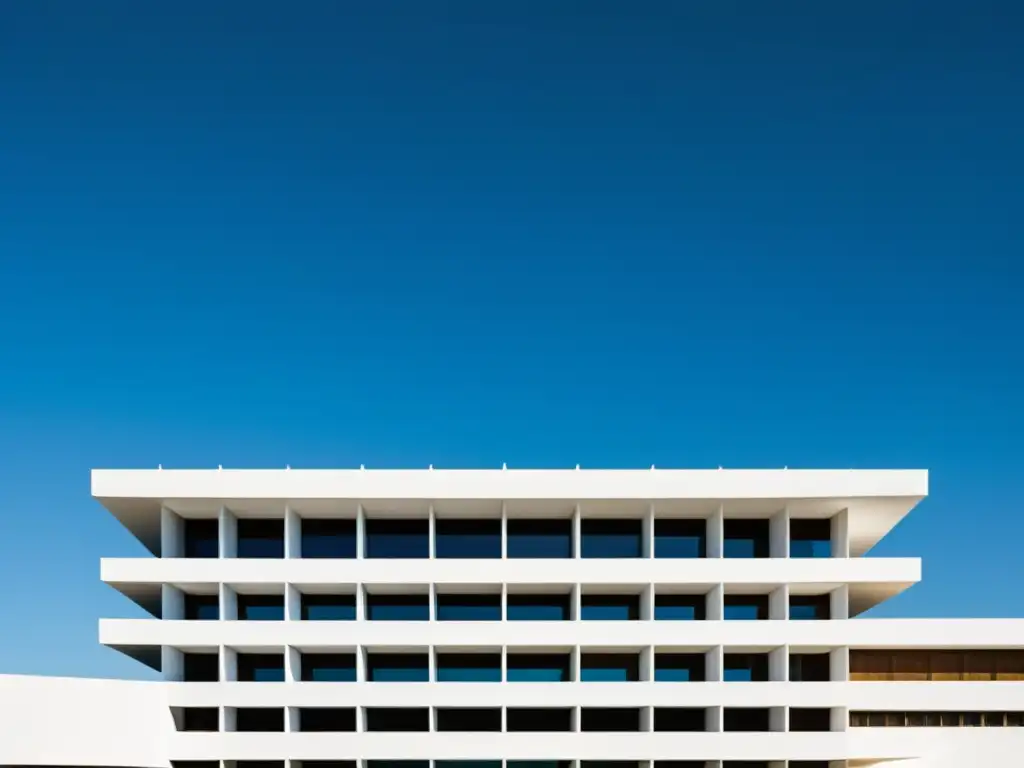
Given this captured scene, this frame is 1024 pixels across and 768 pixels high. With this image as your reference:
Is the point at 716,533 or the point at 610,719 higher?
the point at 716,533

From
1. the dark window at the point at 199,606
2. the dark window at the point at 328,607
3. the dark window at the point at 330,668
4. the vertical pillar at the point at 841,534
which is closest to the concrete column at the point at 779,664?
the vertical pillar at the point at 841,534

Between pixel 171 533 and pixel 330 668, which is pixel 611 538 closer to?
pixel 330 668

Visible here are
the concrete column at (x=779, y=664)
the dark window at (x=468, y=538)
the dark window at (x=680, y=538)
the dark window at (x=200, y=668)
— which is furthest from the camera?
the dark window at (x=468, y=538)

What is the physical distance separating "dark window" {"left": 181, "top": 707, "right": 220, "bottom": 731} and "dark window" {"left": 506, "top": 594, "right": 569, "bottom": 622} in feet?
39.8

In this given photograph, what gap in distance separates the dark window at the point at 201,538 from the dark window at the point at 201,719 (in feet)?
19.6

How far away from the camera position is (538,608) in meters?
34.1

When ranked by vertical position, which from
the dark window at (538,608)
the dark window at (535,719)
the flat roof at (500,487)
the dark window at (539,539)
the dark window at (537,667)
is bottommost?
the dark window at (535,719)

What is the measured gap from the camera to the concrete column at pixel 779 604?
3155cm

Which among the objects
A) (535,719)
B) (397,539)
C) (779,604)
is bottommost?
(535,719)

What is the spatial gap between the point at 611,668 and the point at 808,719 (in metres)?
8.14

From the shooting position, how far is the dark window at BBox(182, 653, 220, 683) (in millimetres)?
32825

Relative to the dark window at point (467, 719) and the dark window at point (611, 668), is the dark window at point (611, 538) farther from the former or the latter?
the dark window at point (467, 719)

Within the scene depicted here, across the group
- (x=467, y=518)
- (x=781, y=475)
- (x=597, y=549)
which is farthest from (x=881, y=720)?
(x=467, y=518)

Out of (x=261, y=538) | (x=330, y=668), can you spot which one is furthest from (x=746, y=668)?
(x=261, y=538)
